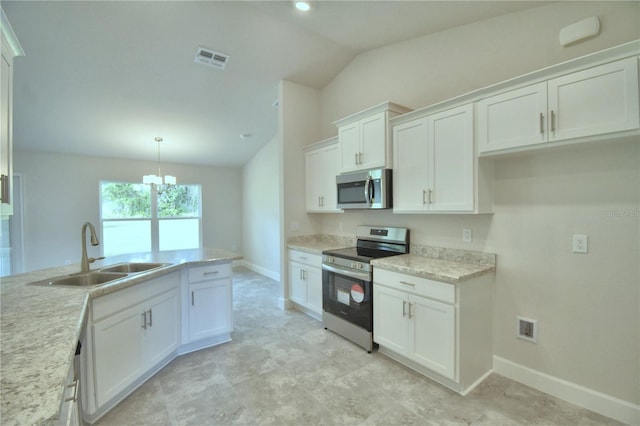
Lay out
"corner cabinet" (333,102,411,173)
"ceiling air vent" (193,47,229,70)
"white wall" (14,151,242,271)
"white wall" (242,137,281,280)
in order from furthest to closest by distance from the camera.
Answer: "white wall" (242,137,281,280), "white wall" (14,151,242,271), "ceiling air vent" (193,47,229,70), "corner cabinet" (333,102,411,173)

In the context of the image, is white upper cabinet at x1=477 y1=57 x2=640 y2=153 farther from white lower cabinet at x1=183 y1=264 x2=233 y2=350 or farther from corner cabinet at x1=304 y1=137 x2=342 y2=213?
white lower cabinet at x1=183 y1=264 x2=233 y2=350

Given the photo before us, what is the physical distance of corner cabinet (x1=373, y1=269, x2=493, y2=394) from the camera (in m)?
2.09

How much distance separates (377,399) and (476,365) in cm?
86

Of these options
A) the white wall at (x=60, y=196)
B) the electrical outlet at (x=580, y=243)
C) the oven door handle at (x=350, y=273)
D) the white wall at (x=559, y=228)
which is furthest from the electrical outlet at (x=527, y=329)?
the white wall at (x=60, y=196)

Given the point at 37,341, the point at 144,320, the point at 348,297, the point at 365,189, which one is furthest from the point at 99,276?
the point at 365,189

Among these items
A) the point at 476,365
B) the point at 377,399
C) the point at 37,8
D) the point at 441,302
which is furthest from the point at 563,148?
the point at 37,8

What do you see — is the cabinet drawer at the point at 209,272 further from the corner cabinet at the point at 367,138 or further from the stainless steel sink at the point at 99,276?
the corner cabinet at the point at 367,138

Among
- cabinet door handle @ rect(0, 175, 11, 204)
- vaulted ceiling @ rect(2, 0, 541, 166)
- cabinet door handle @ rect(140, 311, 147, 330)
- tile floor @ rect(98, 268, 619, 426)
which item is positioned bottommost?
tile floor @ rect(98, 268, 619, 426)

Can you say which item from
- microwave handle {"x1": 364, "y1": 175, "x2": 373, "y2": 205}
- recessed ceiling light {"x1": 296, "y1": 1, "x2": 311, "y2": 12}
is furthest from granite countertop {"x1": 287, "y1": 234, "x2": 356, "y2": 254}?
recessed ceiling light {"x1": 296, "y1": 1, "x2": 311, "y2": 12}

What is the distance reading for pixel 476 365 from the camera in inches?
87.5

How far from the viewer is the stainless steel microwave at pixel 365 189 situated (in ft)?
9.46

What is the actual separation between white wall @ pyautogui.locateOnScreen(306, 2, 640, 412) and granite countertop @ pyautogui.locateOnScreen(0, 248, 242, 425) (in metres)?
2.75

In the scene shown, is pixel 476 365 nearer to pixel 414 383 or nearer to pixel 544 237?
pixel 414 383

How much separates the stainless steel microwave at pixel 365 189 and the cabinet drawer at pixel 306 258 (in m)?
0.70
